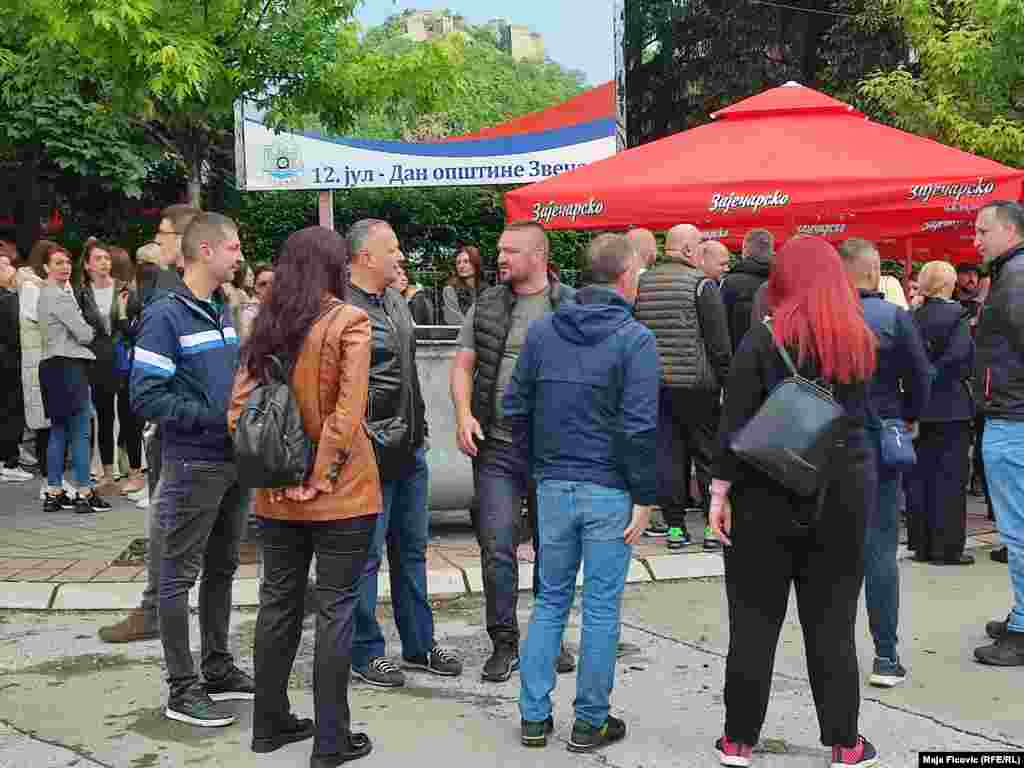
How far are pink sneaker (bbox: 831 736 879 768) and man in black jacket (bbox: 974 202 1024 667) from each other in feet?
4.96

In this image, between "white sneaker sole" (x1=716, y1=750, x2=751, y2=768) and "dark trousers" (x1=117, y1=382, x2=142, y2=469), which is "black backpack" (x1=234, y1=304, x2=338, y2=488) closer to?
"white sneaker sole" (x1=716, y1=750, x2=751, y2=768)

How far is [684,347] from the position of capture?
8.12 meters

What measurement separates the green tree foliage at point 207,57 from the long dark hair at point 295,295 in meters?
3.69

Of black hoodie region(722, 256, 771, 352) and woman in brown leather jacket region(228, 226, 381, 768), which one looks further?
black hoodie region(722, 256, 771, 352)

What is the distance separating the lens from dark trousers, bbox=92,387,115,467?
10.0 metres

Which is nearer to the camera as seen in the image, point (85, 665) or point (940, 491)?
point (85, 665)

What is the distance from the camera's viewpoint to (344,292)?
4.59 m

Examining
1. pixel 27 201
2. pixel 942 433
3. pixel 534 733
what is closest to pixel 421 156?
pixel 27 201

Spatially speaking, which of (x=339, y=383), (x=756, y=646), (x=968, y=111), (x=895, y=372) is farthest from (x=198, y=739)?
(x=968, y=111)

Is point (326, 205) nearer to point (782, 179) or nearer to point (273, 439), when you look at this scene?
point (782, 179)

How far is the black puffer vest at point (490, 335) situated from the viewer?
5.63 meters

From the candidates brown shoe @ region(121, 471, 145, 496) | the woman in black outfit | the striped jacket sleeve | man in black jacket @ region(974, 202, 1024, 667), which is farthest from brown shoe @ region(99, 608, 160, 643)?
the woman in black outfit

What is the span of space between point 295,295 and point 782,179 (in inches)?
181

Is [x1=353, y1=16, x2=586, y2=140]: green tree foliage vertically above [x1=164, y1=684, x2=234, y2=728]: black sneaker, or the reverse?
[x1=353, y1=16, x2=586, y2=140]: green tree foliage
